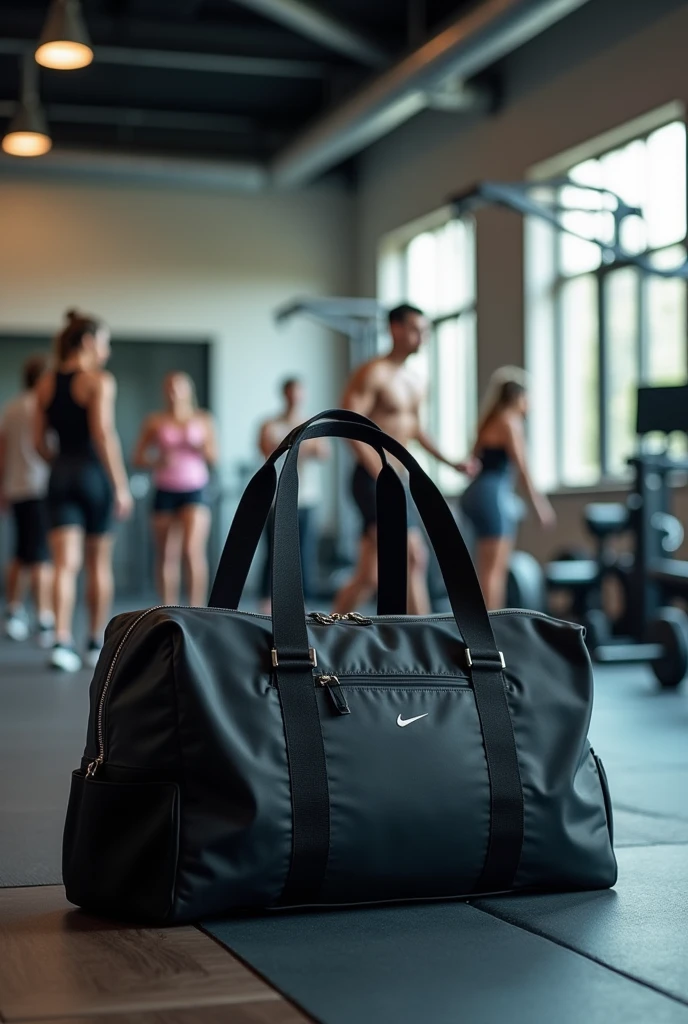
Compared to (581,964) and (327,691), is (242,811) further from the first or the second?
(581,964)

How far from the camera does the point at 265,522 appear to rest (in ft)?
6.55

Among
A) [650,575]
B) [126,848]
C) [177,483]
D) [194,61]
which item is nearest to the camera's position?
[126,848]

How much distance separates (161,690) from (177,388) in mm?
5441

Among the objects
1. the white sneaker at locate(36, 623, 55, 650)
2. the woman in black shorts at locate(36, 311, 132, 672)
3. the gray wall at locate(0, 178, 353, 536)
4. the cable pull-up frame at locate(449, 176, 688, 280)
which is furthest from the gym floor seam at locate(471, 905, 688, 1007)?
the gray wall at locate(0, 178, 353, 536)

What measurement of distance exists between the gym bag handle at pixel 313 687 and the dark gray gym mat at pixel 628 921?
0.23 feet

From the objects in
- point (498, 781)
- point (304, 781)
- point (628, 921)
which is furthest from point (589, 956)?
point (304, 781)

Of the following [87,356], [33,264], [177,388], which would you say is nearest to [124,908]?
[87,356]

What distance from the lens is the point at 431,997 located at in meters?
1.46

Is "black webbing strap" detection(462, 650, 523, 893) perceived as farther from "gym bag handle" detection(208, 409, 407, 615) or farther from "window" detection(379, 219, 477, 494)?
"window" detection(379, 219, 477, 494)

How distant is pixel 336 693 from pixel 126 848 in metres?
0.31

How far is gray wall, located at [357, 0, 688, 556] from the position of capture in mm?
7828

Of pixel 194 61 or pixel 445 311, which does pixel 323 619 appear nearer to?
pixel 194 61

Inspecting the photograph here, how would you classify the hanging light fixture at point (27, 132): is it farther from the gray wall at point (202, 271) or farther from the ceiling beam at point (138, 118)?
the gray wall at point (202, 271)

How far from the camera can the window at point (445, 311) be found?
34.7 ft
